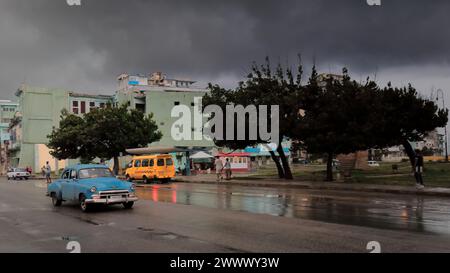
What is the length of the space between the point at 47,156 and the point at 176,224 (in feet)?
228

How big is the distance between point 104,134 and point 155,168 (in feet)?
56.2

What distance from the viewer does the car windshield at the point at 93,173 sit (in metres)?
16.4

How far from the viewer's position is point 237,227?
36.8 feet

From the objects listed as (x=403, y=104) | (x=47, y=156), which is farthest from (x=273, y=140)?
(x=47, y=156)

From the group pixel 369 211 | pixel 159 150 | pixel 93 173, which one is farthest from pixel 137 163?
pixel 369 211

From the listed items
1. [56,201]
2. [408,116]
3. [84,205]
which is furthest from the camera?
[408,116]

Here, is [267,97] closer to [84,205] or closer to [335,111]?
[335,111]

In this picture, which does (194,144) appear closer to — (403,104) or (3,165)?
(403,104)

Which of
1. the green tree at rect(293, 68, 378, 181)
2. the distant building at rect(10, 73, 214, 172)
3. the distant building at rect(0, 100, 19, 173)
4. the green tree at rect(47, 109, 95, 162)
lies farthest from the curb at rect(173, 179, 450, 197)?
the distant building at rect(0, 100, 19, 173)

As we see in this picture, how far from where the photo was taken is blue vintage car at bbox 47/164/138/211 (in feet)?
49.6

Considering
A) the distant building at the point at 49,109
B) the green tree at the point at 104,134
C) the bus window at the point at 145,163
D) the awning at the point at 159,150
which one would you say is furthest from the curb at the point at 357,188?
the distant building at the point at 49,109

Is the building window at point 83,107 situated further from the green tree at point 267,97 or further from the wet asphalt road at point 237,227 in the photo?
the wet asphalt road at point 237,227

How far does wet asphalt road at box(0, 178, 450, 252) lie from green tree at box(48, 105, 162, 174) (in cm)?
3227
